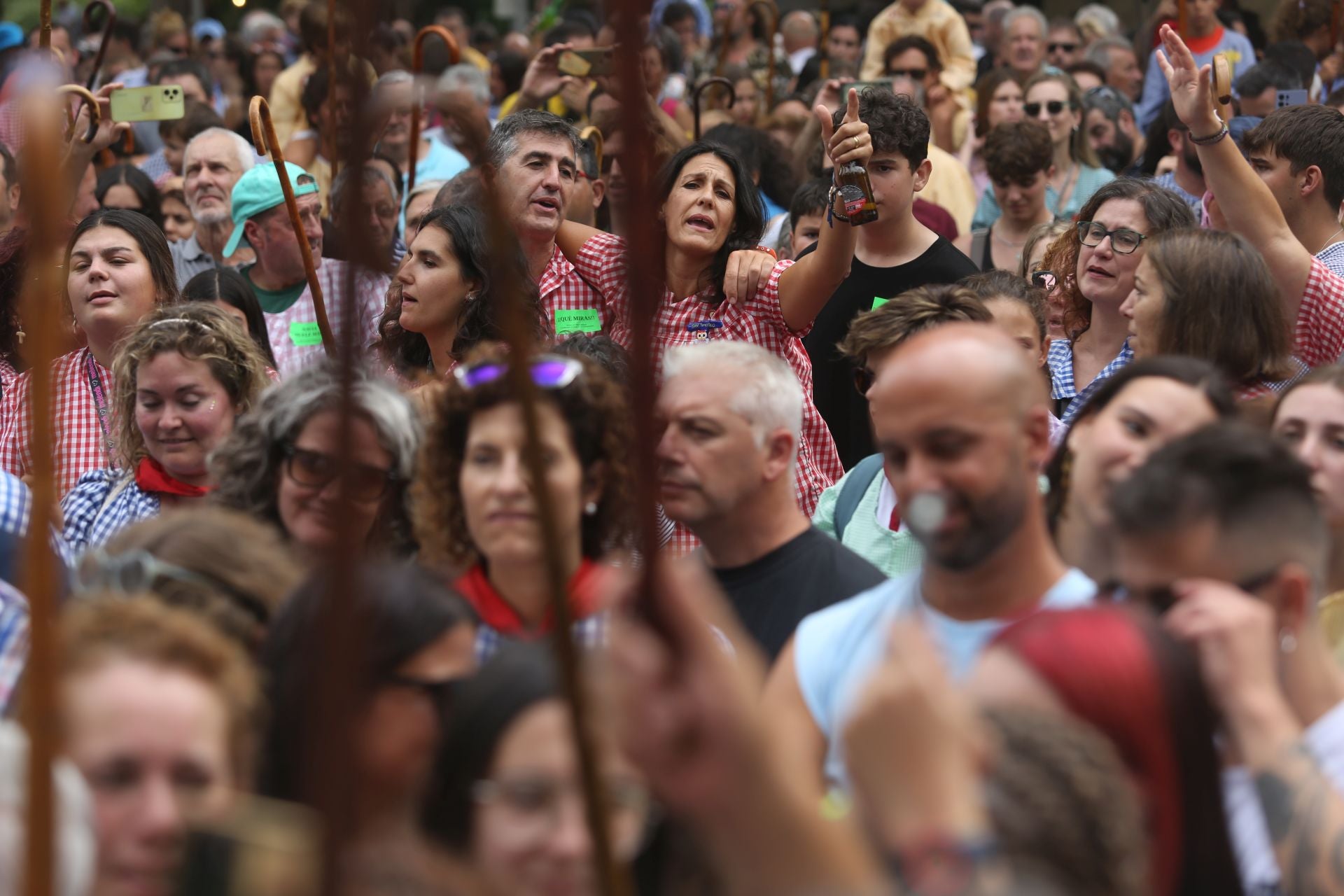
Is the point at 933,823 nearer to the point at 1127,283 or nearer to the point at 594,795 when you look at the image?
the point at 594,795

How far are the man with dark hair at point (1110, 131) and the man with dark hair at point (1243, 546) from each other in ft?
19.8

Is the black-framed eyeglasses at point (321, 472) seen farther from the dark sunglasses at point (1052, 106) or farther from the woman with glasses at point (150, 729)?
the dark sunglasses at point (1052, 106)

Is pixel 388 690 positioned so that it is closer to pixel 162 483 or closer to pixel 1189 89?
pixel 162 483

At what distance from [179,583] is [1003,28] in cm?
892

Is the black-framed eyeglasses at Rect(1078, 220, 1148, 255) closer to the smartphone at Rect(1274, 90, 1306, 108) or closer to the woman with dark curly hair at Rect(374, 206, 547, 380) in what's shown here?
the woman with dark curly hair at Rect(374, 206, 547, 380)

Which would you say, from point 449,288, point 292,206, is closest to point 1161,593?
point 449,288

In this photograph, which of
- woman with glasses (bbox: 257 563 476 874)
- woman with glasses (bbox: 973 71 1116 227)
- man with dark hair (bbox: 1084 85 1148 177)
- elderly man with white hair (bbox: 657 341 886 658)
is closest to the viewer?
woman with glasses (bbox: 257 563 476 874)

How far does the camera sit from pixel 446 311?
4.29 metres

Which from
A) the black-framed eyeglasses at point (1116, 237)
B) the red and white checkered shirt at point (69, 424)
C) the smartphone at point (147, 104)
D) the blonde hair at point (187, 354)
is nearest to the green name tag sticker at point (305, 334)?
the red and white checkered shirt at point (69, 424)

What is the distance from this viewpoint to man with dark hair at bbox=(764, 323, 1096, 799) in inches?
89.7

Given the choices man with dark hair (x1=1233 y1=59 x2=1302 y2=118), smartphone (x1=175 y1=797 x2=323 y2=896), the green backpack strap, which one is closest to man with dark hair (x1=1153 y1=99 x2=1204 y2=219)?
man with dark hair (x1=1233 y1=59 x2=1302 y2=118)

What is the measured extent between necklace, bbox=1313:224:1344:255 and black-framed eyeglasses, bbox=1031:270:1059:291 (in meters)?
0.78

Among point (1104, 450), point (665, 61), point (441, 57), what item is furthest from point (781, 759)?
point (441, 57)

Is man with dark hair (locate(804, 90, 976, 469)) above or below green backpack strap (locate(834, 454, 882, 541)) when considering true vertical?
above
